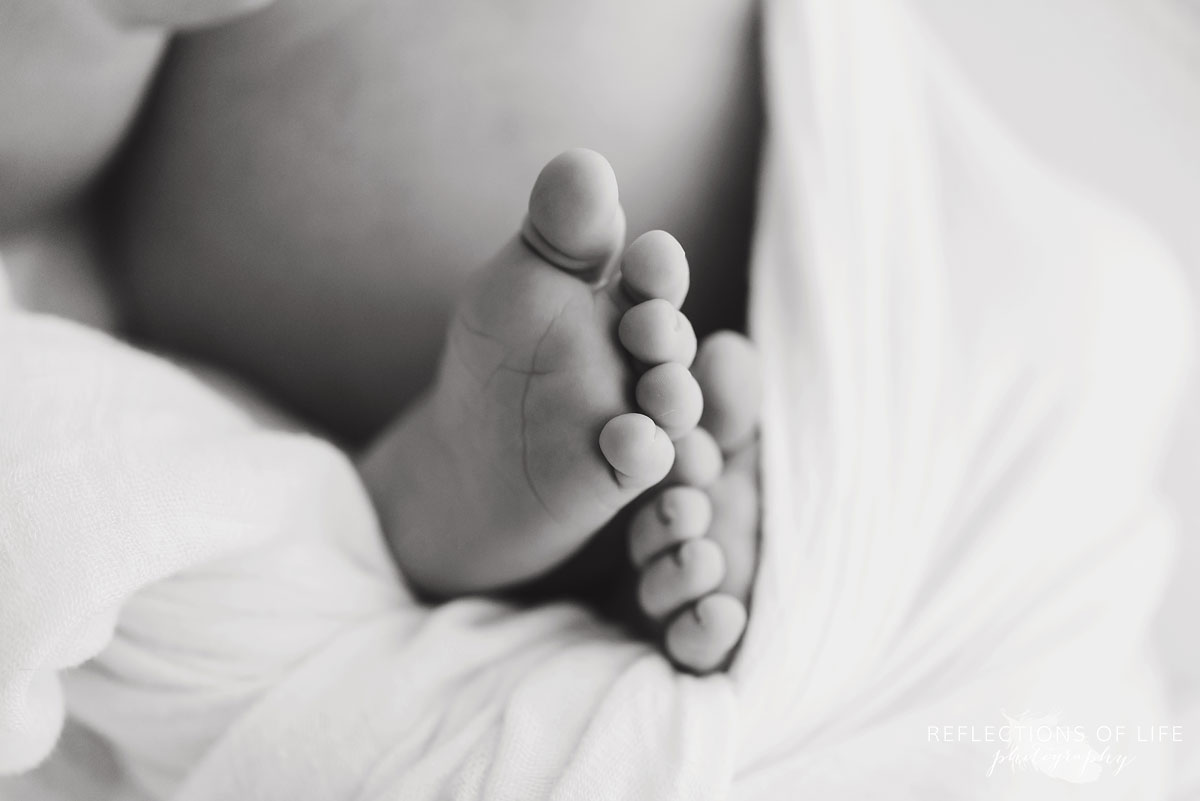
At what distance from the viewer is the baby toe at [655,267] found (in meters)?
0.41

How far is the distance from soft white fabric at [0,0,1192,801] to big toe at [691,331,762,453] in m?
0.02

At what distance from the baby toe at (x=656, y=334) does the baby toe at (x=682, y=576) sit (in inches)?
4.3

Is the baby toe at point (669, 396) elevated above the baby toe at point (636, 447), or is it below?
above

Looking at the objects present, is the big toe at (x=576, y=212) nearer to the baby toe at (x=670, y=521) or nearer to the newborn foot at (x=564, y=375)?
the newborn foot at (x=564, y=375)

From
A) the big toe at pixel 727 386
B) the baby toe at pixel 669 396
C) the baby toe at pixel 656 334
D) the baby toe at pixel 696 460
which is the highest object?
the baby toe at pixel 656 334

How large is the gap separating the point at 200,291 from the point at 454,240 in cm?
16

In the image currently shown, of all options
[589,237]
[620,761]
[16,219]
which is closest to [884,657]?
[620,761]

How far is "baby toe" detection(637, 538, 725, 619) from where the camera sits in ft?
1.57

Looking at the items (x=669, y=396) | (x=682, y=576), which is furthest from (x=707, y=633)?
(x=669, y=396)

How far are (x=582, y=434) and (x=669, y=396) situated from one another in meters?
0.04

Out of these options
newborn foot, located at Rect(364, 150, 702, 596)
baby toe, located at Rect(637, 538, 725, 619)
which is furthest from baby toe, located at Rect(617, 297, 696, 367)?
baby toe, located at Rect(637, 538, 725, 619)

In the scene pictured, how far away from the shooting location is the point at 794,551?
0.49 m

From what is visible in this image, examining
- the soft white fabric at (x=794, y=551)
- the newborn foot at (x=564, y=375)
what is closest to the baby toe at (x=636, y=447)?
the newborn foot at (x=564, y=375)

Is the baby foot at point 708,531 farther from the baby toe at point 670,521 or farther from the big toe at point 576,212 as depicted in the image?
the big toe at point 576,212
